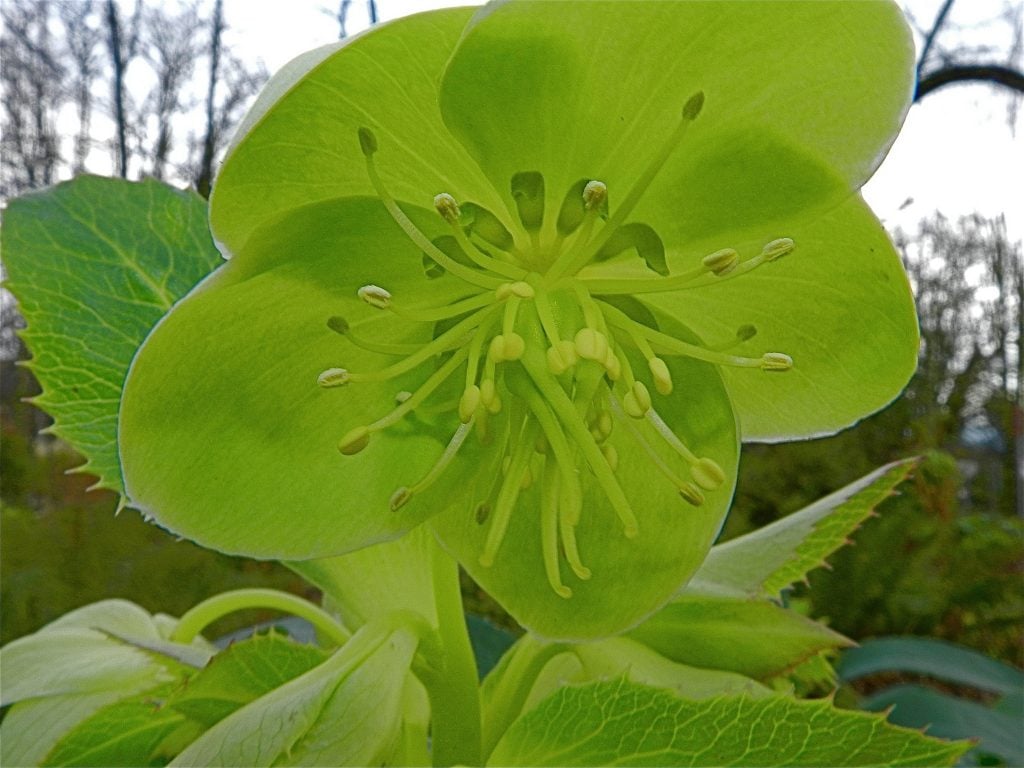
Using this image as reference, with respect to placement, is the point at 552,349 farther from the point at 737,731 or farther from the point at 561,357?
the point at 737,731

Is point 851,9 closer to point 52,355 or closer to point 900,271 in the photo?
point 900,271

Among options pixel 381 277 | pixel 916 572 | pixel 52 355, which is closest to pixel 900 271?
pixel 381 277

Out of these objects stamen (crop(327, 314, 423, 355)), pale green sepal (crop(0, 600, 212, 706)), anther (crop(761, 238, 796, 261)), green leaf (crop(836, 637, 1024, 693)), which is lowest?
green leaf (crop(836, 637, 1024, 693))

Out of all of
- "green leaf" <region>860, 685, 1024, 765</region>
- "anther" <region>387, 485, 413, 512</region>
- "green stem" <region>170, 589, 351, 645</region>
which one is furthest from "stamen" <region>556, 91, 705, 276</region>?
"green leaf" <region>860, 685, 1024, 765</region>

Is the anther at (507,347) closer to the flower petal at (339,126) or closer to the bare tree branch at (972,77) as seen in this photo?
the flower petal at (339,126)

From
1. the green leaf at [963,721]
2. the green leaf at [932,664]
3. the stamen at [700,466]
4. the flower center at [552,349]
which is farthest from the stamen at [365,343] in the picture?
the green leaf at [932,664]

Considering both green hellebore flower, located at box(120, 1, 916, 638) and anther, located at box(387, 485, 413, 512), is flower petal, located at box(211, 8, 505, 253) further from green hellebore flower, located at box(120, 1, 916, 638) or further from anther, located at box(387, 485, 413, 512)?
anther, located at box(387, 485, 413, 512)
